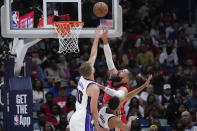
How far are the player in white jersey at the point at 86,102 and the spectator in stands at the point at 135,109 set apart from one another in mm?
3862

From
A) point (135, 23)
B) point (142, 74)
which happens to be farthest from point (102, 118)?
point (135, 23)

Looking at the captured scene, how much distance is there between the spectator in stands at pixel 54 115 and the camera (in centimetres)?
1119

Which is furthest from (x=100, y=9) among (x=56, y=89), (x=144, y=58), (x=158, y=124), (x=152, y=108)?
(x=144, y=58)

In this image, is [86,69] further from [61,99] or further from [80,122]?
[61,99]

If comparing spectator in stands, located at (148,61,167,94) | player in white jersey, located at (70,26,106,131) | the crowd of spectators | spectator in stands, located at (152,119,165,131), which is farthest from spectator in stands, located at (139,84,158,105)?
player in white jersey, located at (70,26,106,131)

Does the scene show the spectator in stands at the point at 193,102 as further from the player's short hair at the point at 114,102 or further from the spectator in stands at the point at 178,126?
the player's short hair at the point at 114,102

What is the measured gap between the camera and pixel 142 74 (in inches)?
509

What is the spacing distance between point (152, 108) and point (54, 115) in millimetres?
2146

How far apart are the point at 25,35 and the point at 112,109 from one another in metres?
1.80

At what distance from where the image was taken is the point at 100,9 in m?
8.00

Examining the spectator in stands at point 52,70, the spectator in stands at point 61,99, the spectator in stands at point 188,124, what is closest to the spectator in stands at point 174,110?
the spectator in stands at point 188,124

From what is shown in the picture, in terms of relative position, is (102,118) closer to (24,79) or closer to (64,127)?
(24,79)

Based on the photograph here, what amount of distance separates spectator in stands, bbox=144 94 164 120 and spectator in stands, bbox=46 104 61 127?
188cm

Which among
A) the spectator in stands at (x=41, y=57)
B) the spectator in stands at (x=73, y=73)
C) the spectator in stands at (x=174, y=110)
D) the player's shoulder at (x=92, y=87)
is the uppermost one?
the spectator in stands at (x=41, y=57)
